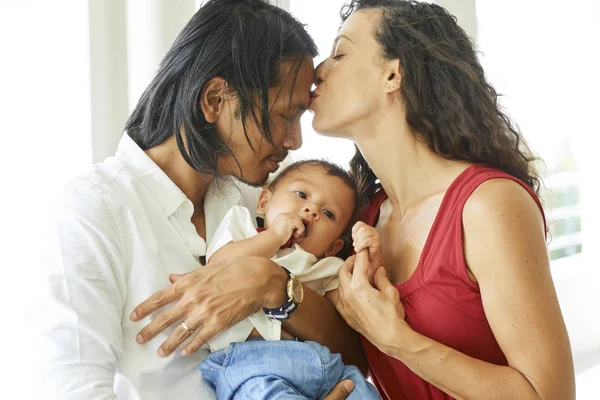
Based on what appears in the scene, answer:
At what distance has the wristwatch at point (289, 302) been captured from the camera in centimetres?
182

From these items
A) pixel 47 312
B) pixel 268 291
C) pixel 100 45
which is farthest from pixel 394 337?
pixel 100 45

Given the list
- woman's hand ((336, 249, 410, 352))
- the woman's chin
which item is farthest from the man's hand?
the woman's chin

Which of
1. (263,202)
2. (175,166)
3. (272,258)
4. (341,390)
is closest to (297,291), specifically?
(272,258)

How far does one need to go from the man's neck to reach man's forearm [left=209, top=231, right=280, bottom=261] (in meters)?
0.23

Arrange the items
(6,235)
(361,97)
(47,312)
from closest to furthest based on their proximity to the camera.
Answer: (47,312), (6,235), (361,97)

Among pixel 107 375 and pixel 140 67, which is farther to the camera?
pixel 140 67

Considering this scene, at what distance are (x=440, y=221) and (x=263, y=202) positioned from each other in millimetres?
541

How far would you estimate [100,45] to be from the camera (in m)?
2.16

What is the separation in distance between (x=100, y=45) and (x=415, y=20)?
36.7 inches

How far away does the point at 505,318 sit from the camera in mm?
1713

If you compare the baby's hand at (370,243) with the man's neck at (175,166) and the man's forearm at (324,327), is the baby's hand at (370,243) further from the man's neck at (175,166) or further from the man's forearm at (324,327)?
the man's neck at (175,166)

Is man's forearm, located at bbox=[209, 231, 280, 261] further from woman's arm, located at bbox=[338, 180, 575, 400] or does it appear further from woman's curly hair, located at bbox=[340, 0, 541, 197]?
woman's curly hair, located at bbox=[340, 0, 541, 197]

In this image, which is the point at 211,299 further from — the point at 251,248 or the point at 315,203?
the point at 315,203

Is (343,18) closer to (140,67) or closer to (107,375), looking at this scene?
(140,67)
